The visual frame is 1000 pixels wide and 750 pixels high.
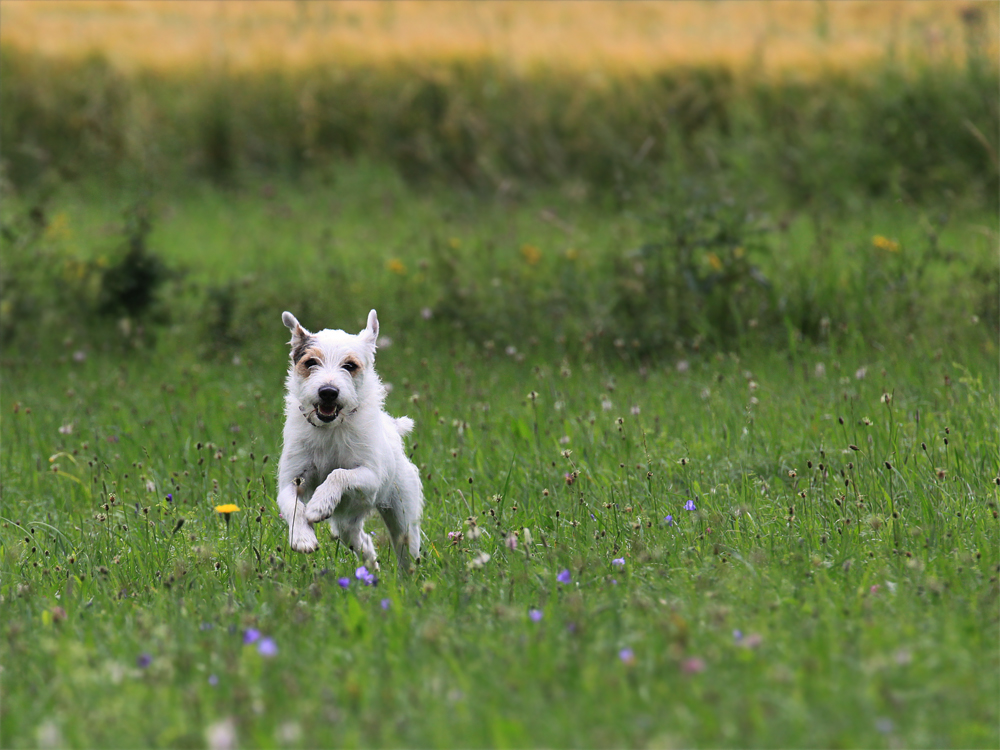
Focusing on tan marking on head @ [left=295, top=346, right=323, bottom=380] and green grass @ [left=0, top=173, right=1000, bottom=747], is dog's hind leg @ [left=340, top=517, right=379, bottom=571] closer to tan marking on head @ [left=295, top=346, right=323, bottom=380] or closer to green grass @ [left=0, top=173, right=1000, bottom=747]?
green grass @ [left=0, top=173, right=1000, bottom=747]

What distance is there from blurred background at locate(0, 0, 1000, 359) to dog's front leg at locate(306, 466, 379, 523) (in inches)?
144

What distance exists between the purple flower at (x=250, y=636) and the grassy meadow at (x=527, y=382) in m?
0.05

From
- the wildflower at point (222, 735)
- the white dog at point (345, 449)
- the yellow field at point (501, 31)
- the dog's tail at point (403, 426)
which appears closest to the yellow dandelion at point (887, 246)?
the dog's tail at point (403, 426)

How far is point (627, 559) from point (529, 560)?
40 centimetres

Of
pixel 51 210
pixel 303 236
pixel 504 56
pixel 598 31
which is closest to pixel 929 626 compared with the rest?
pixel 51 210

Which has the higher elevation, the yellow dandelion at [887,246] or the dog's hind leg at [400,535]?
the yellow dandelion at [887,246]

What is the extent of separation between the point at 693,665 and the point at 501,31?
60.9 ft

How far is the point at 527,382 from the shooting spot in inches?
333

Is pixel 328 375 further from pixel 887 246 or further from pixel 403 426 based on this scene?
pixel 887 246

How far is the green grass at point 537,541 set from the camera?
134 inches

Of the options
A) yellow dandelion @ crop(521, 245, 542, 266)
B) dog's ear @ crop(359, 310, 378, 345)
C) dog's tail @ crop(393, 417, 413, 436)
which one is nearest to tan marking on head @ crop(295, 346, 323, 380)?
dog's ear @ crop(359, 310, 378, 345)

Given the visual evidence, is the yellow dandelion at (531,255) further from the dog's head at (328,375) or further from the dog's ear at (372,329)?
the dog's head at (328,375)

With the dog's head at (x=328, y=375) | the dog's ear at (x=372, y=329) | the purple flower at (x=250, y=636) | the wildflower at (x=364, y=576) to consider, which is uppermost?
the dog's ear at (x=372, y=329)

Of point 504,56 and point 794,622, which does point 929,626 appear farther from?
point 504,56
